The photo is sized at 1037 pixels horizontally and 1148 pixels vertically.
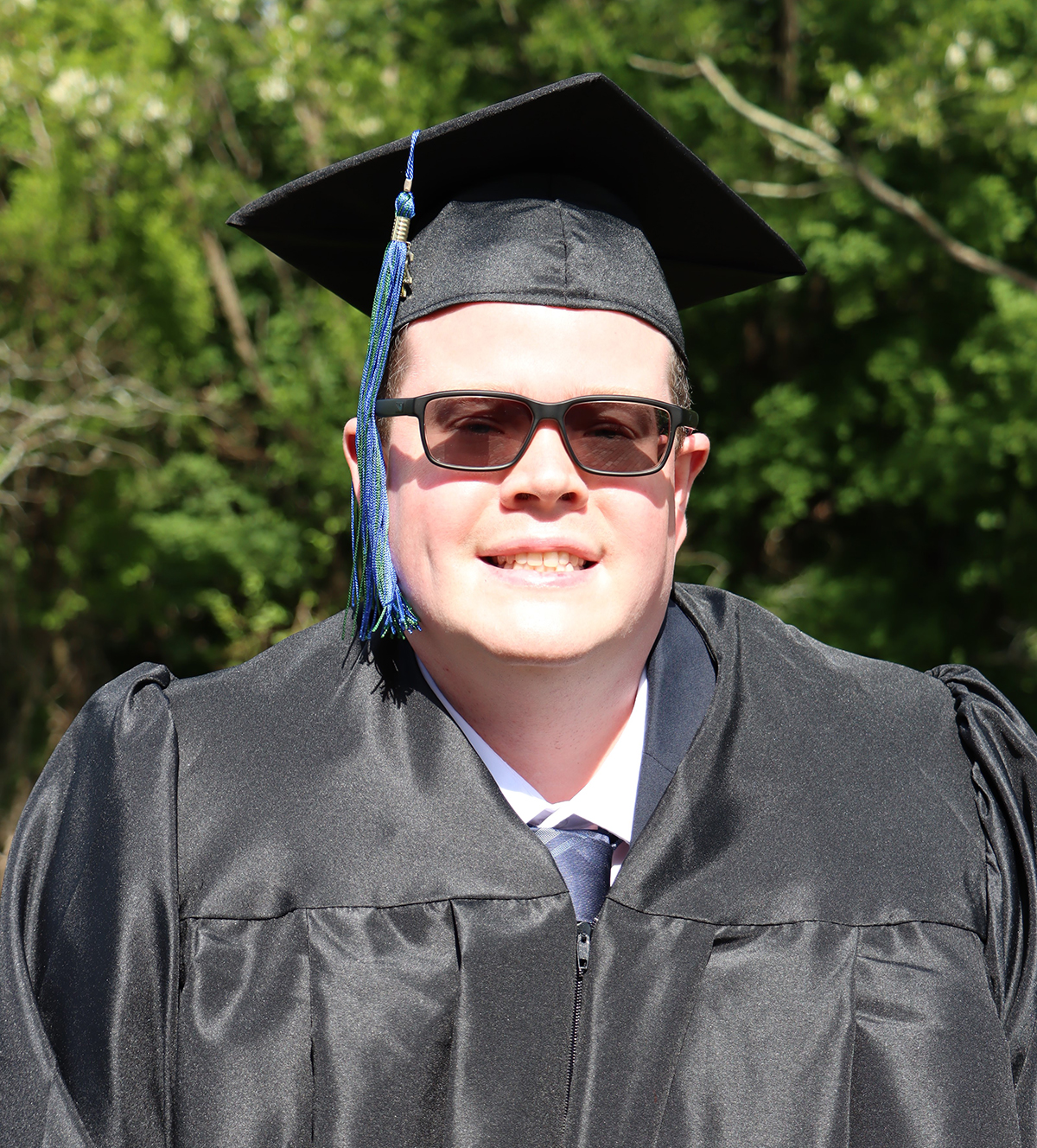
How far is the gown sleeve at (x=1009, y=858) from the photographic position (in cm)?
170

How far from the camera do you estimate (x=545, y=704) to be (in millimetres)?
1719

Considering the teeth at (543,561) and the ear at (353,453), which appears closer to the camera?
the teeth at (543,561)

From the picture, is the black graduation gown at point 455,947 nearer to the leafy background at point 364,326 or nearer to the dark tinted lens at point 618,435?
the dark tinted lens at point 618,435

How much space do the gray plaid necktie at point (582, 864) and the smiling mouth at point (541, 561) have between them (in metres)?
0.40

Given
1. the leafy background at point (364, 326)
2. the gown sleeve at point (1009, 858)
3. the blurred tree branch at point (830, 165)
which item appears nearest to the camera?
the gown sleeve at point (1009, 858)

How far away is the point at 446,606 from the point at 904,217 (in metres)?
5.13

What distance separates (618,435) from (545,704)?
16.6 inches

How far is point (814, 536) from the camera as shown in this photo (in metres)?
7.91

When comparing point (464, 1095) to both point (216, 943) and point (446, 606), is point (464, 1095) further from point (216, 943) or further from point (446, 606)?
point (446, 606)

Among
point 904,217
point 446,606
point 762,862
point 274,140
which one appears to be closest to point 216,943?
point 446,606

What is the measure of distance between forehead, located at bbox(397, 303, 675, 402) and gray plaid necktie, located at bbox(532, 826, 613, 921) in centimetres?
66

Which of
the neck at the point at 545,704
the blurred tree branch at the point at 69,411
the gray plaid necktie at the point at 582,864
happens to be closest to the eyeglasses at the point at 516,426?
the neck at the point at 545,704

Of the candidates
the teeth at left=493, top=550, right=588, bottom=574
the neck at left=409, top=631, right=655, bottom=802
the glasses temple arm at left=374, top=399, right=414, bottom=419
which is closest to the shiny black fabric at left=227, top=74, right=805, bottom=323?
the glasses temple arm at left=374, top=399, right=414, bottom=419

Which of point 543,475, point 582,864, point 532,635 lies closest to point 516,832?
point 582,864
